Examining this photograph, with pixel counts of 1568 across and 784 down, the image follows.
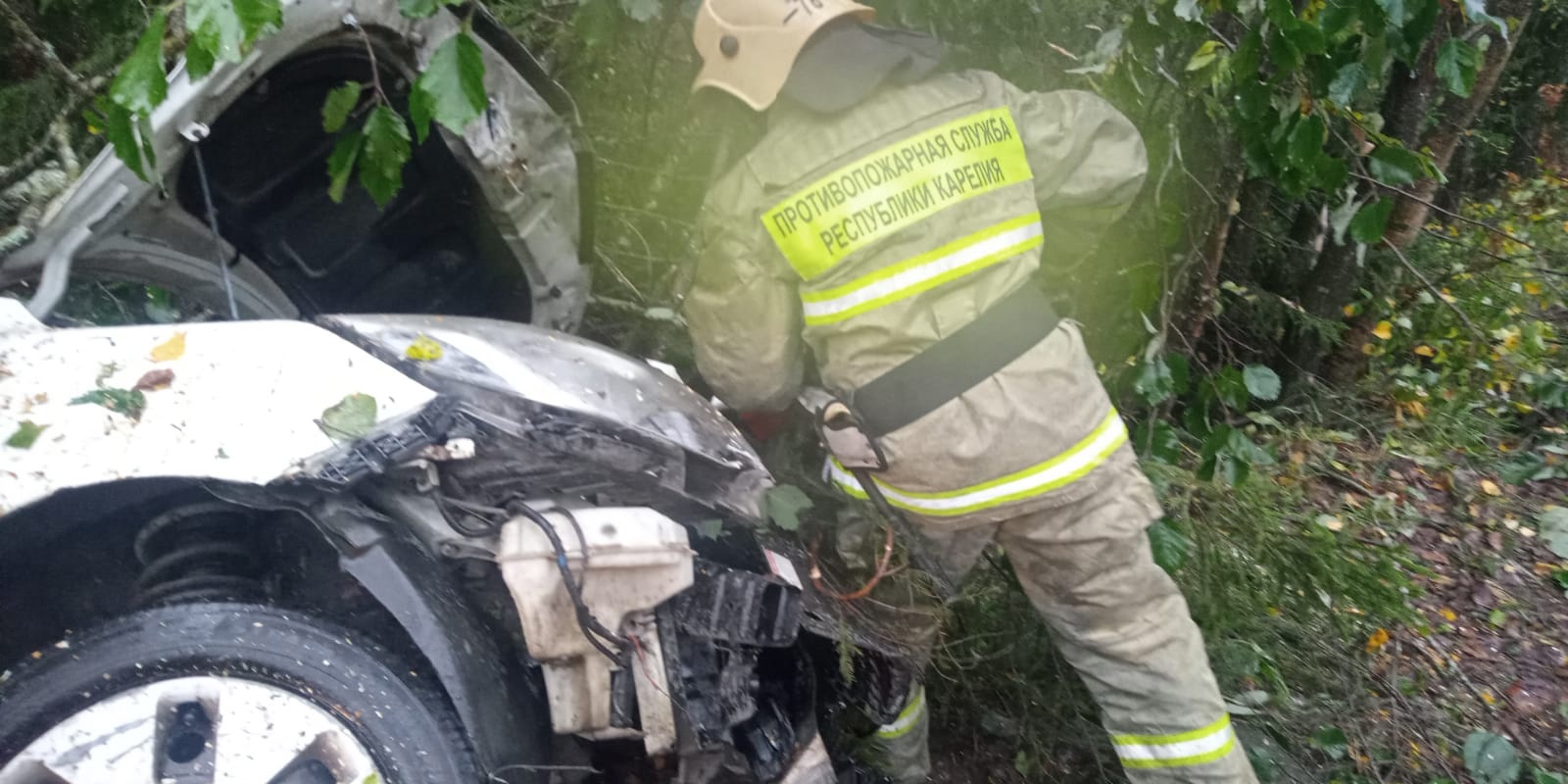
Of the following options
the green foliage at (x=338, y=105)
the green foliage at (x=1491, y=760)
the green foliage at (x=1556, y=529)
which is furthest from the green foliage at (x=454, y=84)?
the green foliage at (x=1556, y=529)

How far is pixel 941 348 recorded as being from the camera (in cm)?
210

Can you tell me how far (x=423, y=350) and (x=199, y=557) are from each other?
57 centimetres

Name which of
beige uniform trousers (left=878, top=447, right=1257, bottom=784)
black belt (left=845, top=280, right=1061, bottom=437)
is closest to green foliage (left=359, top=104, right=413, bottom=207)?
black belt (left=845, top=280, right=1061, bottom=437)

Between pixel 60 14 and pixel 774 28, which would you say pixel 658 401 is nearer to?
pixel 774 28

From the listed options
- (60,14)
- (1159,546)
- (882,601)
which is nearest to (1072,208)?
(1159,546)

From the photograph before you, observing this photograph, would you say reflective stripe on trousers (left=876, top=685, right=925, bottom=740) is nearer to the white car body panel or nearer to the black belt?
the black belt

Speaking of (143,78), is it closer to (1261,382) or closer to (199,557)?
(199,557)

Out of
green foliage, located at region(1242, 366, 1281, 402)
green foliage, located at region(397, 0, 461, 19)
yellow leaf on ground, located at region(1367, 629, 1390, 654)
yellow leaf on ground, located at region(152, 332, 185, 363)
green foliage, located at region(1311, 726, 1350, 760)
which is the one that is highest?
green foliage, located at region(397, 0, 461, 19)

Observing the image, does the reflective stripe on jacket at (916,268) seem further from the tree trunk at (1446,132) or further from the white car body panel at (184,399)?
the tree trunk at (1446,132)

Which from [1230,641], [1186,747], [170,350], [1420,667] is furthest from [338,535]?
[1420,667]

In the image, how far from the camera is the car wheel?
1.50 metres

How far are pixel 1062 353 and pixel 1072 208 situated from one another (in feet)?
1.67

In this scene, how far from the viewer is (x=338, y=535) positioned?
161 centimetres

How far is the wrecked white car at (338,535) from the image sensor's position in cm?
153
